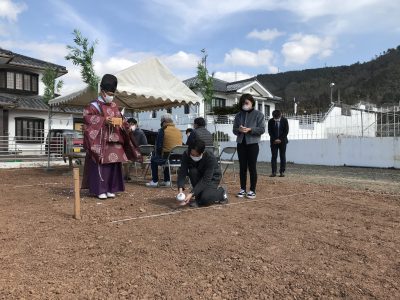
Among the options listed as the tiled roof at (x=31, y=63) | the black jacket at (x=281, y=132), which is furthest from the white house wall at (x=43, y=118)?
the black jacket at (x=281, y=132)

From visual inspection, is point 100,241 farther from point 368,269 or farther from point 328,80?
point 328,80

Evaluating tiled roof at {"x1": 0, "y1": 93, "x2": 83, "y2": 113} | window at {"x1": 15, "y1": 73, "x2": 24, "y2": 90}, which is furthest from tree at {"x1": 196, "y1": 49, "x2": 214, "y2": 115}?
window at {"x1": 15, "y1": 73, "x2": 24, "y2": 90}

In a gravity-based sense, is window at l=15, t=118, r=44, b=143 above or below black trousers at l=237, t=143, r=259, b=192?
above

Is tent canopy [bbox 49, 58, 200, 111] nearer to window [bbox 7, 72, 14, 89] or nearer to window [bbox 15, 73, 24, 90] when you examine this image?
window [bbox 7, 72, 14, 89]

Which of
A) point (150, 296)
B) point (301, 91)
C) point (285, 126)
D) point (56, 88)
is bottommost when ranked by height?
point (150, 296)

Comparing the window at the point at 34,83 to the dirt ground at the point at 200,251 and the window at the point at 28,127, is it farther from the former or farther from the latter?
the dirt ground at the point at 200,251

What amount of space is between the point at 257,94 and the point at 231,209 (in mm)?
31919

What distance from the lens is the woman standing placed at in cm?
539

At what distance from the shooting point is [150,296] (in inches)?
86.1

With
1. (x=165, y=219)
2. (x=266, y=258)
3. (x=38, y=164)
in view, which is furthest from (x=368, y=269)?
(x=38, y=164)

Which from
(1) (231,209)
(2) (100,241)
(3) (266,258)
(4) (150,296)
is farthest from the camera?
(1) (231,209)

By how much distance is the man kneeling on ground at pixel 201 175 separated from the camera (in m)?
4.64

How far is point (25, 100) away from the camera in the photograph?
71.2ft

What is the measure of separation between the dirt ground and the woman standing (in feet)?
1.65
